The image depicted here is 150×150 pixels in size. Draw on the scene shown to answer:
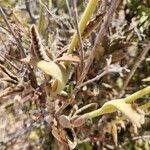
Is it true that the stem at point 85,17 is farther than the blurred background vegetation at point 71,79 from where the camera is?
No

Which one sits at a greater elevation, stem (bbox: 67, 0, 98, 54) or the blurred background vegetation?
stem (bbox: 67, 0, 98, 54)

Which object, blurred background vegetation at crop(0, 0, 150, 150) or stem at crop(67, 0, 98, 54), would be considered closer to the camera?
stem at crop(67, 0, 98, 54)

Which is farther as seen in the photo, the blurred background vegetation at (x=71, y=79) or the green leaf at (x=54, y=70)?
the blurred background vegetation at (x=71, y=79)

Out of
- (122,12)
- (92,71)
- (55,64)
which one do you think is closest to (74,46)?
(55,64)

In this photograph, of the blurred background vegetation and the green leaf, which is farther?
the blurred background vegetation

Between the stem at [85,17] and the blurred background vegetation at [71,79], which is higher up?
the stem at [85,17]

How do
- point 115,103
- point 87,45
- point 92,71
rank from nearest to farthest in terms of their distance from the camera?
point 115,103
point 87,45
point 92,71

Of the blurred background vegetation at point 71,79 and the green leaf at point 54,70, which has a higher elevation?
the green leaf at point 54,70

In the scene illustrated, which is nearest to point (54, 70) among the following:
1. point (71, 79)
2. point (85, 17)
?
point (85, 17)

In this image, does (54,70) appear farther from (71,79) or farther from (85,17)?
(71,79)

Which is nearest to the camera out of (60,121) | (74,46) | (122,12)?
(74,46)

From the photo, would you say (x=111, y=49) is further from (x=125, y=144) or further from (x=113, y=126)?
(x=125, y=144)
